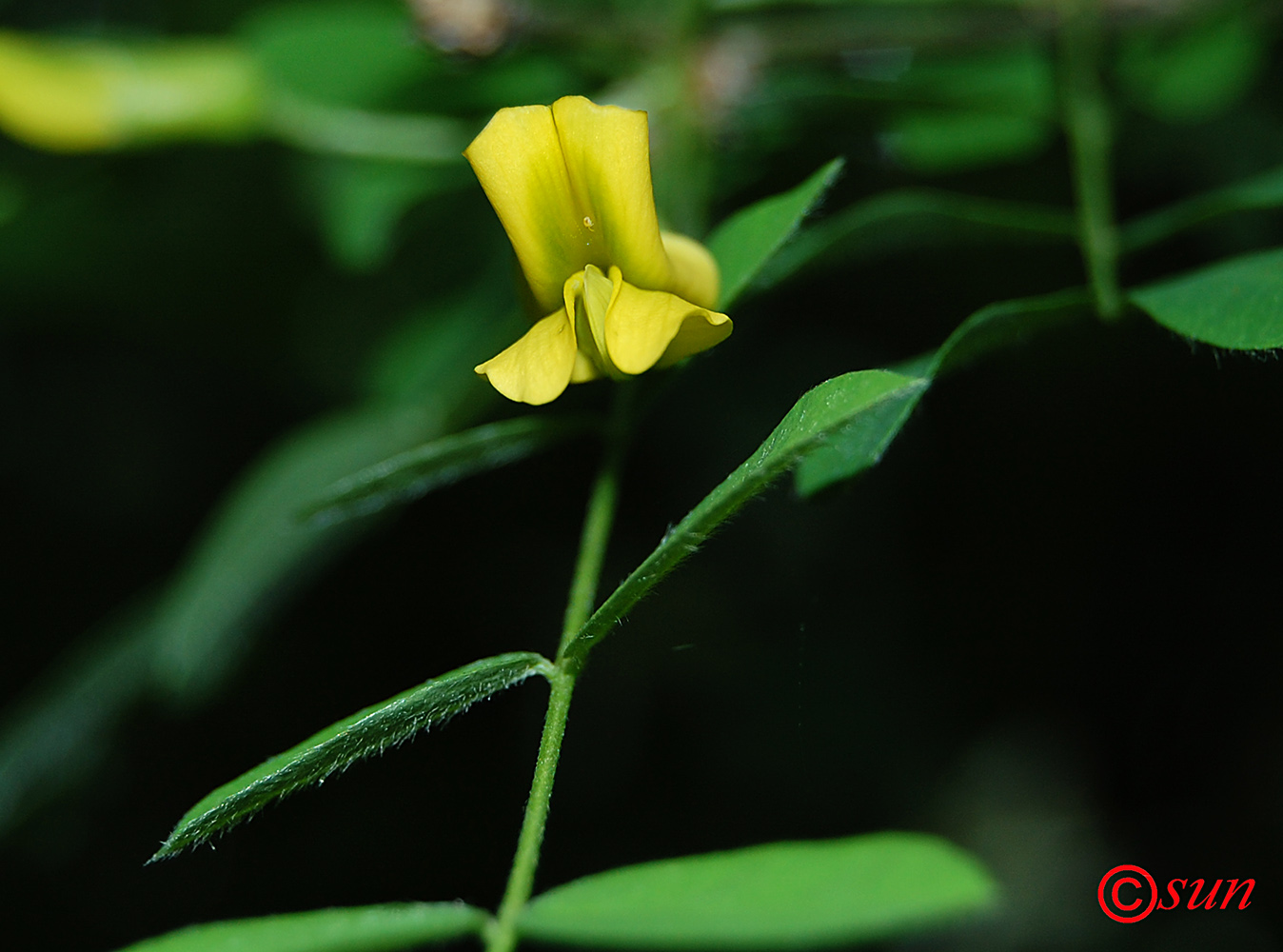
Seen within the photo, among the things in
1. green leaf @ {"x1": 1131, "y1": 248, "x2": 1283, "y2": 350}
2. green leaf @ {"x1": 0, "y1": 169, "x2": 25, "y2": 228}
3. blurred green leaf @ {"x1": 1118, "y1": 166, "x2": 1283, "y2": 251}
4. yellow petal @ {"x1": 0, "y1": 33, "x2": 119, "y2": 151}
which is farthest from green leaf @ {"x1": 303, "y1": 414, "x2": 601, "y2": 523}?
green leaf @ {"x1": 0, "y1": 169, "x2": 25, "y2": 228}

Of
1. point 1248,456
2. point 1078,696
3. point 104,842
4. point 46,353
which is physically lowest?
point 104,842

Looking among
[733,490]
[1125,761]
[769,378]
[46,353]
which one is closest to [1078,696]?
[1125,761]

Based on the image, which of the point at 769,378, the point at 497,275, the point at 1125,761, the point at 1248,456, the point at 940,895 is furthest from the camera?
the point at 1125,761

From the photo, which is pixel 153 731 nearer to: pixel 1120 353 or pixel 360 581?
pixel 360 581

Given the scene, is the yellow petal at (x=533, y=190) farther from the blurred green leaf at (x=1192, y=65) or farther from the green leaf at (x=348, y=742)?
the blurred green leaf at (x=1192, y=65)

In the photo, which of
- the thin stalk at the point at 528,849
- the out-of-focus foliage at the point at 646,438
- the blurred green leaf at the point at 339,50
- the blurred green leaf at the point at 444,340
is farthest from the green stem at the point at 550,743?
the blurred green leaf at the point at 339,50

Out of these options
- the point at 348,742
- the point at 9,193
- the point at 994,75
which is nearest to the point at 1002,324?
the point at 348,742

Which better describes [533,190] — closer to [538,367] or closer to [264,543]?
[538,367]
